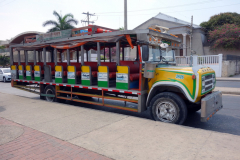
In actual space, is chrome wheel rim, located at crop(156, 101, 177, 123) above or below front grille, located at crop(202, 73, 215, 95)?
below

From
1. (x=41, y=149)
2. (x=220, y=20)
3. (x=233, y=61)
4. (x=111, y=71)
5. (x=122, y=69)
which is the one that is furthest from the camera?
(x=220, y=20)

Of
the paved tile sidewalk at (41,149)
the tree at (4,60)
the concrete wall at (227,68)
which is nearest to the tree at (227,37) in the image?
the concrete wall at (227,68)

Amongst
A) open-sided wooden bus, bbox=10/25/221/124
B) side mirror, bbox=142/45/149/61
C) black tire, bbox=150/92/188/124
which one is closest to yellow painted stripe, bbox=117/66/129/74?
open-sided wooden bus, bbox=10/25/221/124

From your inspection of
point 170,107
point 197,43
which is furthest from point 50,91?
point 197,43

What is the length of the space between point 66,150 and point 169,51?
15.5ft

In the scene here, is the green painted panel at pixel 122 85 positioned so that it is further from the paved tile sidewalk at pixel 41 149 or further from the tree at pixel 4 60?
the tree at pixel 4 60

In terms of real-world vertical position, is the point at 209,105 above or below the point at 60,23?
below

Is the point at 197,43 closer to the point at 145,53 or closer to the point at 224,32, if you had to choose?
the point at 224,32

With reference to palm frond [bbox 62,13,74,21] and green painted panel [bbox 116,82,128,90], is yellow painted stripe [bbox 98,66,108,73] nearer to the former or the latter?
green painted panel [bbox 116,82,128,90]

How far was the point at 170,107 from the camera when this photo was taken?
220 inches

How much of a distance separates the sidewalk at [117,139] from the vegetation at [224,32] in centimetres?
2610

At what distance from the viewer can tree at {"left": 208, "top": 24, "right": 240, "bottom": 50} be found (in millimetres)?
27022

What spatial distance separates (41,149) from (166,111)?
3249mm

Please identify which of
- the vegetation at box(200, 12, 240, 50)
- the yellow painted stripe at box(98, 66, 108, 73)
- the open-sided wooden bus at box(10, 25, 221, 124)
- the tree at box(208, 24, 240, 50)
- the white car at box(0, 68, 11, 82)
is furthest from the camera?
the vegetation at box(200, 12, 240, 50)
